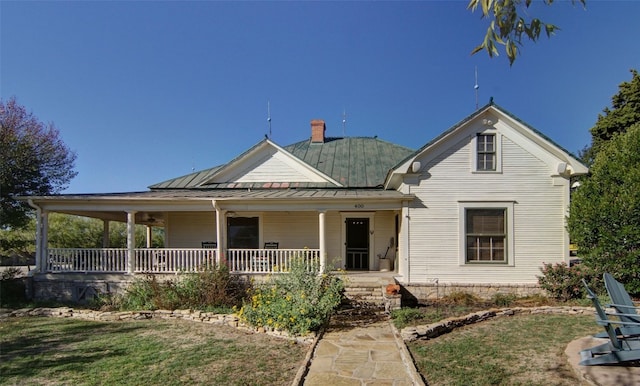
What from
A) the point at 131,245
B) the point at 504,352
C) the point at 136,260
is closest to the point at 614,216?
the point at 504,352

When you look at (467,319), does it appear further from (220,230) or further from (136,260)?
(136,260)

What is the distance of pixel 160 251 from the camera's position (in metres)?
11.5

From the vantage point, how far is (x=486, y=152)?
35.2 feet

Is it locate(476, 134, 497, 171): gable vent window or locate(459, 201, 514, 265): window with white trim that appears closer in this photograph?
locate(459, 201, 514, 265): window with white trim

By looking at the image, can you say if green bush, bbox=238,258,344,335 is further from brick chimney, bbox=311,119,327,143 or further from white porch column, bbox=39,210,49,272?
brick chimney, bbox=311,119,327,143

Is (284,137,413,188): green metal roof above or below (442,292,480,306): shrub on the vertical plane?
above

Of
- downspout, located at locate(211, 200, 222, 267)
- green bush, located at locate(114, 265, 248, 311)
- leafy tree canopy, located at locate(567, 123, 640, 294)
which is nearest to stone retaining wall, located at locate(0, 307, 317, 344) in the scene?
green bush, located at locate(114, 265, 248, 311)

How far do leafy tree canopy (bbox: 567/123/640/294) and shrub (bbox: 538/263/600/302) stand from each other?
31 centimetres

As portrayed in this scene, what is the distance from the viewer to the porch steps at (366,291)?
9.72m

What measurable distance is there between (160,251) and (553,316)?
11.4 meters

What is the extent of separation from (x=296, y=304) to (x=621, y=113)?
21.0 meters

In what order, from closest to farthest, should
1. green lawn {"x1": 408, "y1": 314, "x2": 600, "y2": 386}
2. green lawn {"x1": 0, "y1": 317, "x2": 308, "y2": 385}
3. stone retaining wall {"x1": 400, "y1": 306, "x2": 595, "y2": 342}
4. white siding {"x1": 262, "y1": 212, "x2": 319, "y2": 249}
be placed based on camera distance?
green lawn {"x1": 408, "y1": 314, "x2": 600, "y2": 386} < green lawn {"x1": 0, "y1": 317, "x2": 308, "y2": 385} < stone retaining wall {"x1": 400, "y1": 306, "x2": 595, "y2": 342} < white siding {"x1": 262, "y1": 212, "x2": 319, "y2": 249}

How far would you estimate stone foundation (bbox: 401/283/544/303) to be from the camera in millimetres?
10289

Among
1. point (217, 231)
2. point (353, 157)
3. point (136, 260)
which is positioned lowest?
point (136, 260)
